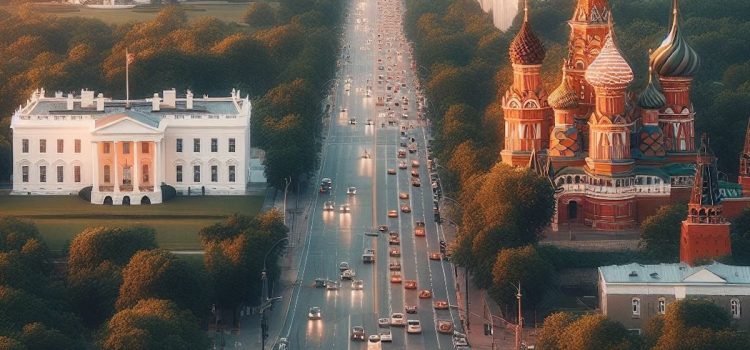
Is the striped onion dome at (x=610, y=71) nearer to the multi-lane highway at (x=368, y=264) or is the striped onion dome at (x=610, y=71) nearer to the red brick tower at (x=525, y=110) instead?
the red brick tower at (x=525, y=110)

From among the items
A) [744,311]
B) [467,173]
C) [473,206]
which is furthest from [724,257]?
[467,173]

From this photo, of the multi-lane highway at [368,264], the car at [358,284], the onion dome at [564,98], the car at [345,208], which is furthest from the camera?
the car at [345,208]

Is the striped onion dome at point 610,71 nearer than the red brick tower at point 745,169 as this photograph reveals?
No

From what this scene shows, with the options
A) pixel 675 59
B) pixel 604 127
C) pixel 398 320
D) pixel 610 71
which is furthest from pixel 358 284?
pixel 675 59

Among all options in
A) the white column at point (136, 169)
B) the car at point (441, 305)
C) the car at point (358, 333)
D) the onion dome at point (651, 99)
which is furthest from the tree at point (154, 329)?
the white column at point (136, 169)

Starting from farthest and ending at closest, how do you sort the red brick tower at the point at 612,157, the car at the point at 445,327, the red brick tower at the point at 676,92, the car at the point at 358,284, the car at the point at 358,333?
1. the red brick tower at the point at 676,92
2. the red brick tower at the point at 612,157
3. the car at the point at 358,284
4. the car at the point at 445,327
5. the car at the point at 358,333

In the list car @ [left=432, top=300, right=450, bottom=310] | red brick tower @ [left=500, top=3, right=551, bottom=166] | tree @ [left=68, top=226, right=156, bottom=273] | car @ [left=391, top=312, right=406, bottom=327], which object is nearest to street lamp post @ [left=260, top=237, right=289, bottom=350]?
tree @ [left=68, top=226, right=156, bottom=273]

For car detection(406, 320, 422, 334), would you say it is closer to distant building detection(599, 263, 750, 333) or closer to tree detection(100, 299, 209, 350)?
distant building detection(599, 263, 750, 333)
